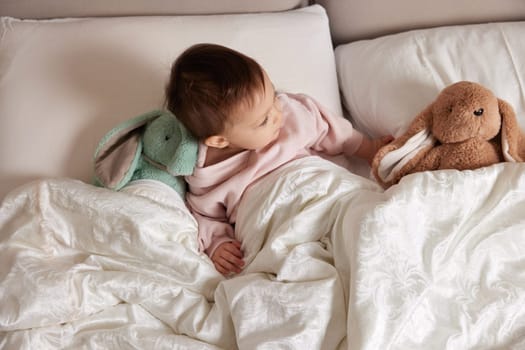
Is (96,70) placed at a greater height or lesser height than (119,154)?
greater

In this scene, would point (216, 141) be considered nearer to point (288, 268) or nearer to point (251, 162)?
point (251, 162)

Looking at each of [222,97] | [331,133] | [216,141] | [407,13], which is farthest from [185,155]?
[407,13]

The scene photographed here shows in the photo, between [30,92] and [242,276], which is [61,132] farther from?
[242,276]

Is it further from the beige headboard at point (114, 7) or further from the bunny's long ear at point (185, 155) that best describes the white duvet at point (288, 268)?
the beige headboard at point (114, 7)

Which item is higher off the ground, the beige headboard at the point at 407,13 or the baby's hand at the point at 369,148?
the beige headboard at the point at 407,13

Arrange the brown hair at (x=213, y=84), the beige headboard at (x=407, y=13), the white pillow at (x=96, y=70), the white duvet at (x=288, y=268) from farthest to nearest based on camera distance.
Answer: the beige headboard at (x=407, y=13) → the white pillow at (x=96, y=70) → the brown hair at (x=213, y=84) → the white duvet at (x=288, y=268)

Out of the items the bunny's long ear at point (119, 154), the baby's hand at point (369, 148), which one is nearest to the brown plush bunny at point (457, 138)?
the baby's hand at point (369, 148)

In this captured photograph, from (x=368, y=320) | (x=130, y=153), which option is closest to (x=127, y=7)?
(x=130, y=153)

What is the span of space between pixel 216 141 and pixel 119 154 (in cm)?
22

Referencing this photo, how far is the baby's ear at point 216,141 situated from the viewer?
1062 mm

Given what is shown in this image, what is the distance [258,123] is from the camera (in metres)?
1.04

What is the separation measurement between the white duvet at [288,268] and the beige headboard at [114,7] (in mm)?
519

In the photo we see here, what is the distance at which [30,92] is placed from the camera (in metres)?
1.21

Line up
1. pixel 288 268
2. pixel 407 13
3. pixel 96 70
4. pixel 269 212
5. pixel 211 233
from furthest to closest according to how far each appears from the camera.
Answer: pixel 407 13 < pixel 96 70 < pixel 211 233 < pixel 269 212 < pixel 288 268
